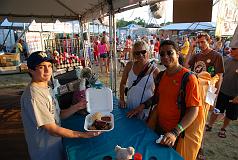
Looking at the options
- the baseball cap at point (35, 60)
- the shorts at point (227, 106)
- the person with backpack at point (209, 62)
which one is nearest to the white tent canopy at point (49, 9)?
the person with backpack at point (209, 62)

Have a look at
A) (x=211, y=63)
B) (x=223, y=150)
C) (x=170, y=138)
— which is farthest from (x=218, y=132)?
(x=170, y=138)

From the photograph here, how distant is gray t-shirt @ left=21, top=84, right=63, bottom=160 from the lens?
1549 millimetres

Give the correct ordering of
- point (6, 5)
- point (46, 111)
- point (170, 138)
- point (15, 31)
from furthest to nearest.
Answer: point (15, 31) < point (6, 5) < point (170, 138) < point (46, 111)

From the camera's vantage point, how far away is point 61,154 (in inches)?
72.7

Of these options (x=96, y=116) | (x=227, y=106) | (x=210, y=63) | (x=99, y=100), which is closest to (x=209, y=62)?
(x=210, y=63)

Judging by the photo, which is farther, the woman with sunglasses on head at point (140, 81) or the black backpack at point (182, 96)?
the woman with sunglasses on head at point (140, 81)

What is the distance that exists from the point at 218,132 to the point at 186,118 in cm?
284

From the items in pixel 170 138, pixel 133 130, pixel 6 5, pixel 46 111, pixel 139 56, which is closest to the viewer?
pixel 46 111

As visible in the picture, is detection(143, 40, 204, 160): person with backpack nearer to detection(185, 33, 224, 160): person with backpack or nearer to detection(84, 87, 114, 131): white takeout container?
detection(84, 87, 114, 131): white takeout container

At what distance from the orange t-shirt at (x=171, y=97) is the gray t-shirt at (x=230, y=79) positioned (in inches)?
98.5

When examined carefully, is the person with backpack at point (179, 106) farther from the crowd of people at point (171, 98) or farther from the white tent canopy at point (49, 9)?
the white tent canopy at point (49, 9)

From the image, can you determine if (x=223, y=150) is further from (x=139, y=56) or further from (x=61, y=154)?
(x=61, y=154)

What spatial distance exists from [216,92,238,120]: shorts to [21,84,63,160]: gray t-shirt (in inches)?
133

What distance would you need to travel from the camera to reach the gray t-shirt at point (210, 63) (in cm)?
363
